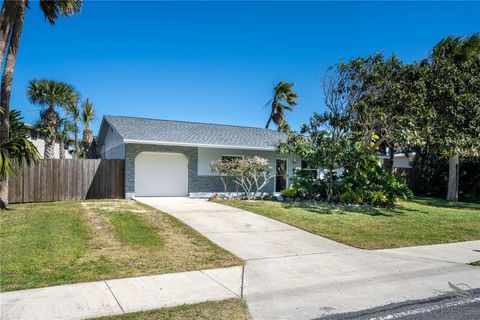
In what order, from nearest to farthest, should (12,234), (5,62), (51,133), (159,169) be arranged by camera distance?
(12,234) → (5,62) → (159,169) → (51,133)

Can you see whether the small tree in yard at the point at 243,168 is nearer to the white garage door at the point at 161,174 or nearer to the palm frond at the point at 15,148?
the white garage door at the point at 161,174

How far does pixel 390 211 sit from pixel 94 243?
1153cm

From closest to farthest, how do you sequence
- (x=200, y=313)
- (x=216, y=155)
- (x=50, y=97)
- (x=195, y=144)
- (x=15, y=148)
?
1. (x=200, y=313)
2. (x=15, y=148)
3. (x=195, y=144)
4. (x=216, y=155)
5. (x=50, y=97)

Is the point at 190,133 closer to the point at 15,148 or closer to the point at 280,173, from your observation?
the point at 280,173

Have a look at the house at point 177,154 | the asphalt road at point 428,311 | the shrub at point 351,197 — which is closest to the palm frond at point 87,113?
the house at point 177,154

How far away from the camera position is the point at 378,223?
11.3 metres

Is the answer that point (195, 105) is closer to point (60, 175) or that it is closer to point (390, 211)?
point (60, 175)

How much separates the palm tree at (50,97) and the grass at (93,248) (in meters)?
17.3

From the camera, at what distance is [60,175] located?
14555 millimetres

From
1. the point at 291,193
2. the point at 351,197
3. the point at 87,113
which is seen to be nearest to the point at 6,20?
the point at 291,193

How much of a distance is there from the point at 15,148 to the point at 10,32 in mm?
3402

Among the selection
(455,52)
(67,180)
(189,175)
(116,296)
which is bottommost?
(116,296)

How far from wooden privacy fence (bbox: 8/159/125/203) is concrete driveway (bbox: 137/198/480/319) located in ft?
23.3

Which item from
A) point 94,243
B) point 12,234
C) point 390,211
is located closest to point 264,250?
point 94,243
